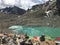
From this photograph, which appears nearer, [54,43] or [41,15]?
[54,43]

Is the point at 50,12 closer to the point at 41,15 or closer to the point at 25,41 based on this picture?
the point at 41,15

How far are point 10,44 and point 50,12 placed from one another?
103 m

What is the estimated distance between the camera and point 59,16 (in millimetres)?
114688

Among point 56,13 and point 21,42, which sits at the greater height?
point 21,42

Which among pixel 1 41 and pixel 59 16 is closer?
pixel 1 41

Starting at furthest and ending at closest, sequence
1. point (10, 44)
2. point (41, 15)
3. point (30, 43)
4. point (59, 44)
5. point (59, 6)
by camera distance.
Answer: point (41, 15) → point (59, 6) → point (10, 44) → point (30, 43) → point (59, 44)

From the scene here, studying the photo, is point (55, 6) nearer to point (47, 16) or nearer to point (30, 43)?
point (47, 16)

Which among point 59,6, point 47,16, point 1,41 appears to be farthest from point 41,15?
point 1,41

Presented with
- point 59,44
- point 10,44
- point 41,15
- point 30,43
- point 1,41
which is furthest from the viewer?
point 41,15

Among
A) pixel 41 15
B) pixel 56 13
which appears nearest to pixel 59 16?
pixel 56 13

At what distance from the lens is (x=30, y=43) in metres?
15.6

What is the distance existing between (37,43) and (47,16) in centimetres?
10528

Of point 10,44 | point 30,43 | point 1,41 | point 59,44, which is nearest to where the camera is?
point 59,44

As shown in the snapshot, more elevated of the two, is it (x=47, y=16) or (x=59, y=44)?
(x=59, y=44)
